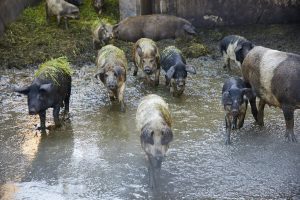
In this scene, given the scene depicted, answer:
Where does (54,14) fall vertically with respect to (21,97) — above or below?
above

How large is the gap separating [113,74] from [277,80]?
305 cm

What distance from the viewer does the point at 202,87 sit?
448 inches

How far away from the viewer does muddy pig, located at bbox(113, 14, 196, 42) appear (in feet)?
48.1

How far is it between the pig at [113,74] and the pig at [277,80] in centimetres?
238

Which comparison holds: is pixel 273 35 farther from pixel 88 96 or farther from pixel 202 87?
pixel 88 96

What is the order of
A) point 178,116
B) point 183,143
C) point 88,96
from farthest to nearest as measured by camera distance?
point 88,96 → point 178,116 → point 183,143

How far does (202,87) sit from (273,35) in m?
4.14

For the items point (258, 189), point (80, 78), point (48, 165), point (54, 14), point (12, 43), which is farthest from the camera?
point (54, 14)

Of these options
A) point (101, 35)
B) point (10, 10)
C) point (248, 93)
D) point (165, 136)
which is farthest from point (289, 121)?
point (10, 10)

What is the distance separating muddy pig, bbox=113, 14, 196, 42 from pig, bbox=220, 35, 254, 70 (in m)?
2.38

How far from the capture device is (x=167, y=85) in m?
11.5

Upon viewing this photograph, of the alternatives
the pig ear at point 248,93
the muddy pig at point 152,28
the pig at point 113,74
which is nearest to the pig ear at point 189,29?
the muddy pig at point 152,28

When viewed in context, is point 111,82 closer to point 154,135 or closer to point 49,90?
point 49,90

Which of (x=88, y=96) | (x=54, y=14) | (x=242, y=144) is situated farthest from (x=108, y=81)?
(x=54, y=14)
